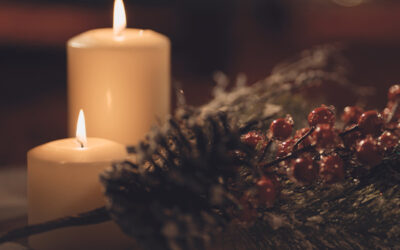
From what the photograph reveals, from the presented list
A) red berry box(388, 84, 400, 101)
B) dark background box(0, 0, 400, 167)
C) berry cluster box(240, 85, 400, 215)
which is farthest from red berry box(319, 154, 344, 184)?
dark background box(0, 0, 400, 167)

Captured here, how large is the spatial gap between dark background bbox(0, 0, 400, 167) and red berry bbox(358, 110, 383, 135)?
1.45 metres

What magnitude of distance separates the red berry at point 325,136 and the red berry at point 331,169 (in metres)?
0.01

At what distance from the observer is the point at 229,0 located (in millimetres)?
2693

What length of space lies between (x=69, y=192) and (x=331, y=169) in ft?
0.68

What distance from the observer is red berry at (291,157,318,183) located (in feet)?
1.25

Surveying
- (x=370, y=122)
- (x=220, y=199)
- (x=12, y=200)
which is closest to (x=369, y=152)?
(x=370, y=122)

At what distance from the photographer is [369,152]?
0.39 m

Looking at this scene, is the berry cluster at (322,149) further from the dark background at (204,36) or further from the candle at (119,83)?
the dark background at (204,36)

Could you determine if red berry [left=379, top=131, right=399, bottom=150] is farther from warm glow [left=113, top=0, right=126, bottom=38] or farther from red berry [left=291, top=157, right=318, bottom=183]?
warm glow [left=113, top=0, right=126, bottom=38]

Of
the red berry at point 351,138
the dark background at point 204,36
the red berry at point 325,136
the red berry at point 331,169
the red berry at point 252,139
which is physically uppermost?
the red berry at point 325,136

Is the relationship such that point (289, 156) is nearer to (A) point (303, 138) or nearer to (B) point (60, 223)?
(A) point (303, 138)

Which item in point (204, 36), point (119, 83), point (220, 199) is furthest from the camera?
point (204, 36)

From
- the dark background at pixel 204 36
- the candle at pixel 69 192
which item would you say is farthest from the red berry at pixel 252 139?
the dark background at pixel 204 36

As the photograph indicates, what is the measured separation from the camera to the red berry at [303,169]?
38cm
